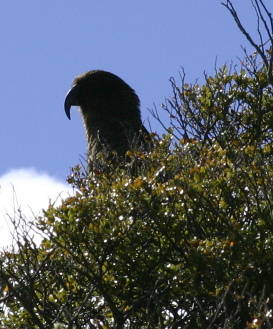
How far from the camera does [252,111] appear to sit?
1662 centimetres

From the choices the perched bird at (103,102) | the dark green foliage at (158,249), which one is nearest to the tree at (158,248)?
the dark green foliage at (158,249)

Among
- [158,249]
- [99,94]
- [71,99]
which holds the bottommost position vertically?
[158,249]

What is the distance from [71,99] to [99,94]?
549 mm

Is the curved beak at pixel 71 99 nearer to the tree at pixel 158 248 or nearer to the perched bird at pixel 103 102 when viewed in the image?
the perched bird at pixel 103 102

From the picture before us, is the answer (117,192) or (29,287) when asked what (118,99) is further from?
(29,287)

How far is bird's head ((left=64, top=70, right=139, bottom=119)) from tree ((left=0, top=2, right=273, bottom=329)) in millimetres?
9036

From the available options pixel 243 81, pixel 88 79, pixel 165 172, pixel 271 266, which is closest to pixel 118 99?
pixel 88 79

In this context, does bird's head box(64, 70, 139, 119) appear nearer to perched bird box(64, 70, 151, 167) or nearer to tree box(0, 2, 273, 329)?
perched bird box(64, 70, 151, 167)

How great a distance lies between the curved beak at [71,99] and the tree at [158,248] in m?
9.49

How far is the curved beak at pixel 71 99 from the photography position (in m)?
22.7

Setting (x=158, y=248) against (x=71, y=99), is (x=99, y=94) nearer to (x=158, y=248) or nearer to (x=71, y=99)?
(x=71, y=99)

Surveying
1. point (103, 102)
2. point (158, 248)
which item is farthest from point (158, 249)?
point (103, 102)

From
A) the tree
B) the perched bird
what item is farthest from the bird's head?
the tree

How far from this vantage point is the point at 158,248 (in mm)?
12375
